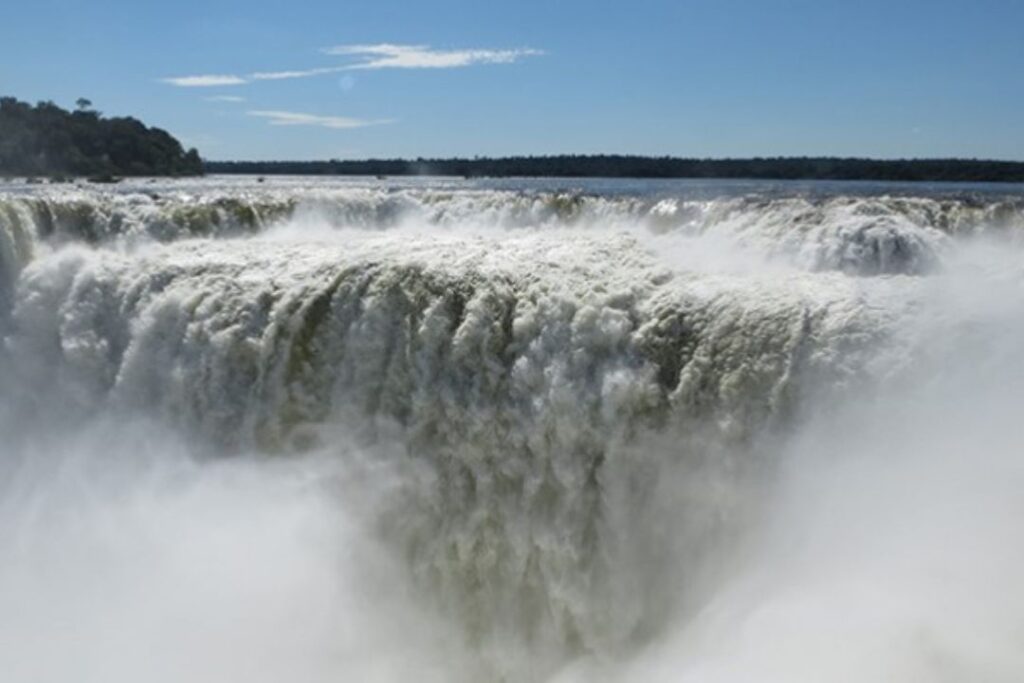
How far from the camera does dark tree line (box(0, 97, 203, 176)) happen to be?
6191 centimetres

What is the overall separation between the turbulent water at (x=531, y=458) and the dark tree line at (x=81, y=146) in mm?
52489

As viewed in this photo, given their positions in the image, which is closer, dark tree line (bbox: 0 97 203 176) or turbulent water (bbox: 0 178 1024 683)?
turbulent water (bbox: 0 178 1024 683)

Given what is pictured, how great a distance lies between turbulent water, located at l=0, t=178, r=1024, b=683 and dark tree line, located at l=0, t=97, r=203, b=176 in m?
52.5

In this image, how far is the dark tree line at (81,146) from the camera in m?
61.9

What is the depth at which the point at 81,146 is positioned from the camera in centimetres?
6344

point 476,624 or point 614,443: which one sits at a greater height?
point 614,443

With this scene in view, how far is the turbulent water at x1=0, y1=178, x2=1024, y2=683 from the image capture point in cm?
769

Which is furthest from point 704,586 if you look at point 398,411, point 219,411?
point 219,411

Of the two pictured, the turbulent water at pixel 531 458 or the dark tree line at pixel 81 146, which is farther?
the dark tree line at pixel 81 146

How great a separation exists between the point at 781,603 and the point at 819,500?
3.45 feet

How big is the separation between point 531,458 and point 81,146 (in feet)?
199

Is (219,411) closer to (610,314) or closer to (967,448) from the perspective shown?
(610,314)

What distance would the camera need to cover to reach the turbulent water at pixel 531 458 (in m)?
7.69

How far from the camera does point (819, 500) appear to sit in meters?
8.19
